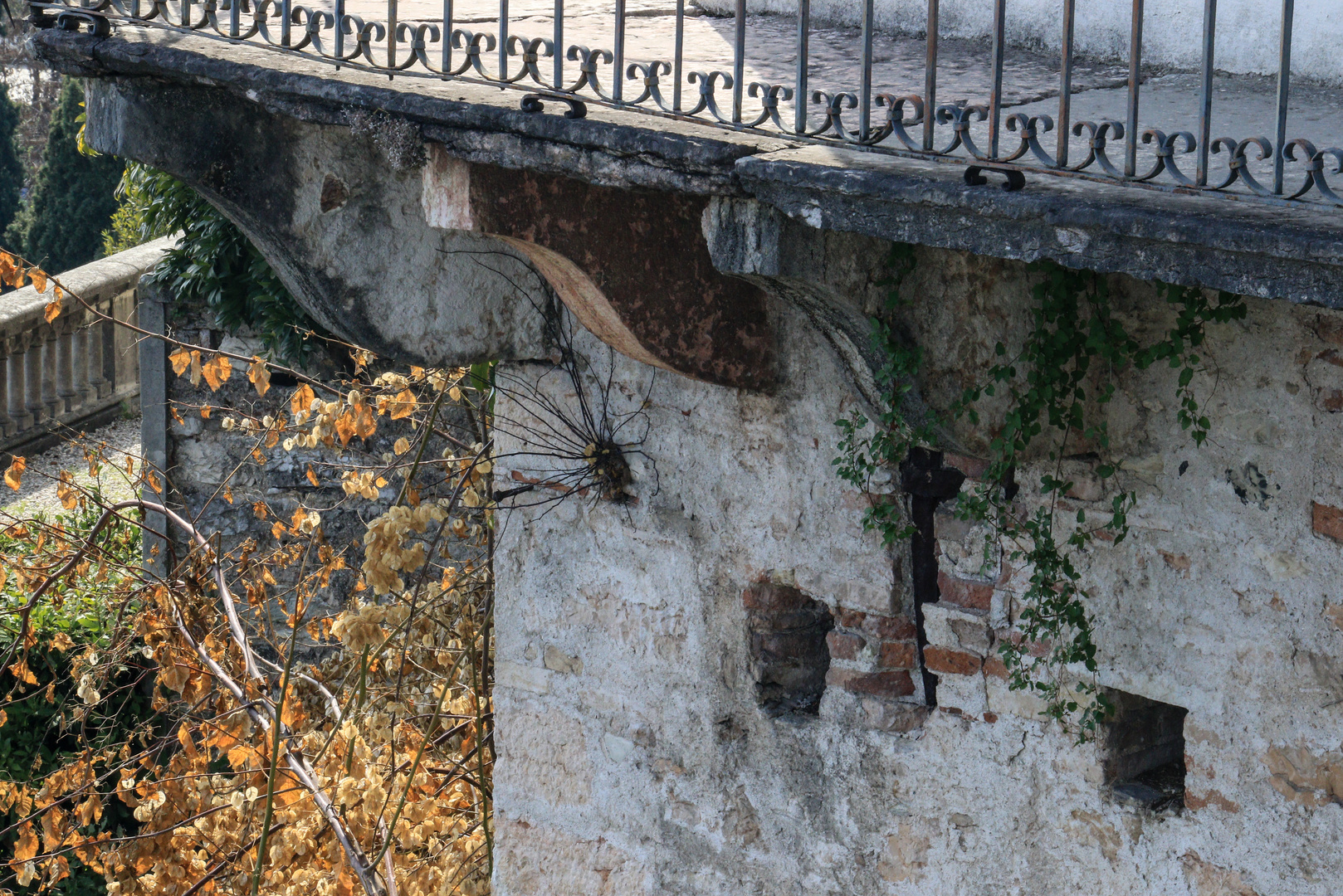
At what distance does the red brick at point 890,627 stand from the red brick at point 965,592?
11 centimetres

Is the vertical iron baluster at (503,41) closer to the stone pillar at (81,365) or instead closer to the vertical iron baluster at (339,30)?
the vertical iron baluster at (339,30)

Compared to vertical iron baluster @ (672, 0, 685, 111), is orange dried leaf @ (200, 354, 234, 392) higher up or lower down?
lower down

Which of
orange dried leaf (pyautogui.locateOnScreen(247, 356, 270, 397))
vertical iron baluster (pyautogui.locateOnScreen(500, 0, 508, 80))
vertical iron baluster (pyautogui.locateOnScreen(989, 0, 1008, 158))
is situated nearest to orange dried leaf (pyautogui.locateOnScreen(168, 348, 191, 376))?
orange dried leaf (pyautogui.locateOnScreen(247, 356, 270, 397))

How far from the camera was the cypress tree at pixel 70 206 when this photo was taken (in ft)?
48.2

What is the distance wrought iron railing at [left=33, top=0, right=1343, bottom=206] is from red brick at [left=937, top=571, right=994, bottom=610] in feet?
2.87

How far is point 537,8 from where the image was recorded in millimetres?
3906

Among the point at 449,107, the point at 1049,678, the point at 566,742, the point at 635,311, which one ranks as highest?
the point at 449,107

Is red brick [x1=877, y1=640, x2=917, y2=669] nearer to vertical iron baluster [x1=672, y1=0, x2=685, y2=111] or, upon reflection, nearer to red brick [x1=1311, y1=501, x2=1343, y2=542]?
red brick [x1=1311, y1=501, x2=1343, y2=542]

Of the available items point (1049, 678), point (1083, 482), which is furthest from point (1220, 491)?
point (1049, 678)

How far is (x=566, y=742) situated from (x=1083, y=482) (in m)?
1.51

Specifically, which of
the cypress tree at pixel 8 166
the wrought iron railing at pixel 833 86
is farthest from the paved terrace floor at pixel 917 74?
the cypress tree at pixel 8 166

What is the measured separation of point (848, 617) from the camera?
10.3 feet

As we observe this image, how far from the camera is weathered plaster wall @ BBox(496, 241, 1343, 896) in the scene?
253 centimetres

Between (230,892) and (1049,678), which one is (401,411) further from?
(1049,678)
